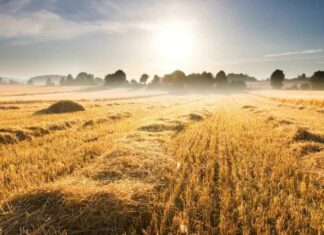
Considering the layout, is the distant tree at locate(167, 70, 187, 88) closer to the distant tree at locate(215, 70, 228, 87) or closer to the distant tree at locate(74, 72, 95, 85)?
the distant tree at locate(215, 70, 228, 87)

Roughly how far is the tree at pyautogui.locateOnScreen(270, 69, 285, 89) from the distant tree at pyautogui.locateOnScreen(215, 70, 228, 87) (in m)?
20.4

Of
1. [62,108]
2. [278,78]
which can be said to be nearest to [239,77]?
[278,78]

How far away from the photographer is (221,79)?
4683 inches

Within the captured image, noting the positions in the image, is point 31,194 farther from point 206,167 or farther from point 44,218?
point 206,167

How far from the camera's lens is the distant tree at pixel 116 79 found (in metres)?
126

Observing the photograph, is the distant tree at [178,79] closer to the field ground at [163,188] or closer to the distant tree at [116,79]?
the distant tree at [116,79]

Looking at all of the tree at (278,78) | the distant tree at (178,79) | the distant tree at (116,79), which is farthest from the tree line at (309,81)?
the distant tree at (116,79)

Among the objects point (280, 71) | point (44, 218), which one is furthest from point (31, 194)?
point (280, 71)

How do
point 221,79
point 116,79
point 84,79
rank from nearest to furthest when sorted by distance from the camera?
point 221,79 → point 116,79 → point 84,79

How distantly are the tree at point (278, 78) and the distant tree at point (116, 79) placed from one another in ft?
223

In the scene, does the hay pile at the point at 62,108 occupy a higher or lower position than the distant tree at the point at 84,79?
lower

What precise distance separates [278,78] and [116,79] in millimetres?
73067

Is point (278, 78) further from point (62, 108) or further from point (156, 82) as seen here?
point (62, 108)

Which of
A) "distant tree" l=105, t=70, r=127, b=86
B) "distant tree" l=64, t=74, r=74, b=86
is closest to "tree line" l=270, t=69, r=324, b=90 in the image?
"distant tree" l=105, t=70, r=127, b=86
